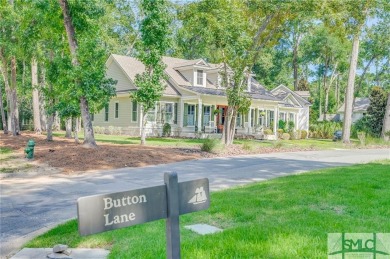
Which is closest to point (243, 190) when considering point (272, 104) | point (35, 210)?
point (35, 210)

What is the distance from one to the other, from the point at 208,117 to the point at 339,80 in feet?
133

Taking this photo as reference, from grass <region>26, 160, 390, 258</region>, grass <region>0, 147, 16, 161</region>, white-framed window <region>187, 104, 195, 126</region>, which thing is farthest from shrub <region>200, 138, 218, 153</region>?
white-framed window <region>187, 104, 195, 126</region>

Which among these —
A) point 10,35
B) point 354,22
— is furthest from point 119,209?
point 354,22

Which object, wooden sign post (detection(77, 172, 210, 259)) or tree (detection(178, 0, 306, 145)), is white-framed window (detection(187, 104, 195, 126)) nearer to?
tree (detection(178, 0, 306, 145))

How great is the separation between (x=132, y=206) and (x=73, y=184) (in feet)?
27.1

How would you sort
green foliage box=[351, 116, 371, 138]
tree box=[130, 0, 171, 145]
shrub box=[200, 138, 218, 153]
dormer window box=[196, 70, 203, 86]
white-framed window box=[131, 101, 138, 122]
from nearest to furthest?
shrub box=[200, 138, 218, 153], tree box=[130, 0, 171, 145], white-framed window box=[131, 101, 138, 122], dormer window box=[196, 70, 203, 86], green foliage box=[351, 116, 371, 138]

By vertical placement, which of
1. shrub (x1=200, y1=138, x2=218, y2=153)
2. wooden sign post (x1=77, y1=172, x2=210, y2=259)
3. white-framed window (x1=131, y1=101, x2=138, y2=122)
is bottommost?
shrub (x1=200, y1=138, x2=218, y2=153)

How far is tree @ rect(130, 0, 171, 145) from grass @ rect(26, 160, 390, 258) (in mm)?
12660

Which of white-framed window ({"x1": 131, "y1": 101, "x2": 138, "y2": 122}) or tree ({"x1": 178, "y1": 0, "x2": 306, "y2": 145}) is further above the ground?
tree ({"x1": 178, "y1": 0, "x2": 306, "y2": 145})

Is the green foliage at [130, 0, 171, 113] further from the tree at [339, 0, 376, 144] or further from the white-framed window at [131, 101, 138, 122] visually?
the tree at [339, 0, 376, 144]

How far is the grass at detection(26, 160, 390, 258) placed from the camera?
155 inches

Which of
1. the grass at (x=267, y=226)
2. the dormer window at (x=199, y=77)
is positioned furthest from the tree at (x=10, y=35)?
the grass at (x=267, y=226)

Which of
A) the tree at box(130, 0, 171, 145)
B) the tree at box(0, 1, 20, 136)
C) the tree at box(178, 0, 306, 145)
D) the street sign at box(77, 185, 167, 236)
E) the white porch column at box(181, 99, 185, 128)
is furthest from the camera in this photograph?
the white porch column at box(181, 99, 185, 128)

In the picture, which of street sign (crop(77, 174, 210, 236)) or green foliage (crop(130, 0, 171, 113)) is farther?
green foliage (crop(130, 0, 171, 113))
